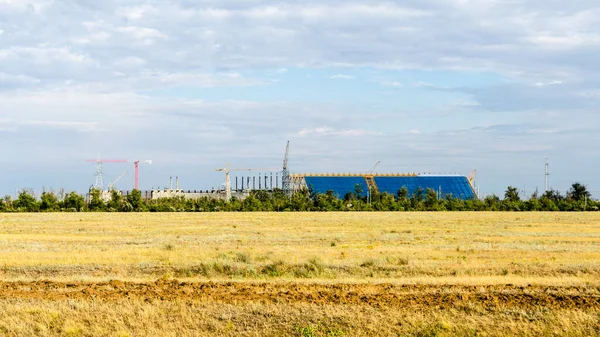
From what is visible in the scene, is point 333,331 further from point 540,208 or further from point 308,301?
point 540,208

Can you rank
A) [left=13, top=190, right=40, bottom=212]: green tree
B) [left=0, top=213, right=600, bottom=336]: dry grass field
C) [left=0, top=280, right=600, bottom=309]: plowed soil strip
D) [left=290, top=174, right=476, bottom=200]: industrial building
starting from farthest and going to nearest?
[left=290, top=174, right=476, bottom=200]: industrial building < [left=13, top=190, right=40, bottom=212]: green tree < [left=0, top=280, right=600, bottom=309]: plowed soil strip < [left=0, top=213, right=600, bottom=336]: dry grass field

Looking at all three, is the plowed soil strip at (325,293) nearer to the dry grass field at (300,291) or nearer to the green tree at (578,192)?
the dry grass field at (300,291)

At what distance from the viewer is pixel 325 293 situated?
18.8 metres

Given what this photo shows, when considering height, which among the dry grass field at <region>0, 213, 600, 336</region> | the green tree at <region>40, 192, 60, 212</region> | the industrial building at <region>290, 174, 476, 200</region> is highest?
the industrial building at <region>290, 174, 476, 200</region>

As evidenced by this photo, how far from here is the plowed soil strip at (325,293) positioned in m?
17.4

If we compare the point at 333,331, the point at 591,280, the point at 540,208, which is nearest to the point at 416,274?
the point at 591,280

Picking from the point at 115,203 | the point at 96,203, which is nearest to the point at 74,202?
the point at 96,203

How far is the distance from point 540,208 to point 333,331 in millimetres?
107106

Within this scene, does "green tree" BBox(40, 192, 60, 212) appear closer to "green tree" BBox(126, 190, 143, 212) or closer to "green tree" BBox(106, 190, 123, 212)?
"green tree" BBox(106, 190, 123, 212)

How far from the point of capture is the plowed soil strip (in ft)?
57.0

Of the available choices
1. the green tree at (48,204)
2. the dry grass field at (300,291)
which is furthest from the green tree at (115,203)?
the dry grass field at (300,291)

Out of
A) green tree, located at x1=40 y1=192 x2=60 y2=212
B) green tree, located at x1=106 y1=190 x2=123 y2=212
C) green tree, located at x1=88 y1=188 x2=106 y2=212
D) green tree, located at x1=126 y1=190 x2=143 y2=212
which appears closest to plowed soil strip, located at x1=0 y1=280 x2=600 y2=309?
green tree, located at x1=88 y1=188 x2=106 y2=212

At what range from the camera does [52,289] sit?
2042cm

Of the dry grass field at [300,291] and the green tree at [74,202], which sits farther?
the green tree at [74,202]
